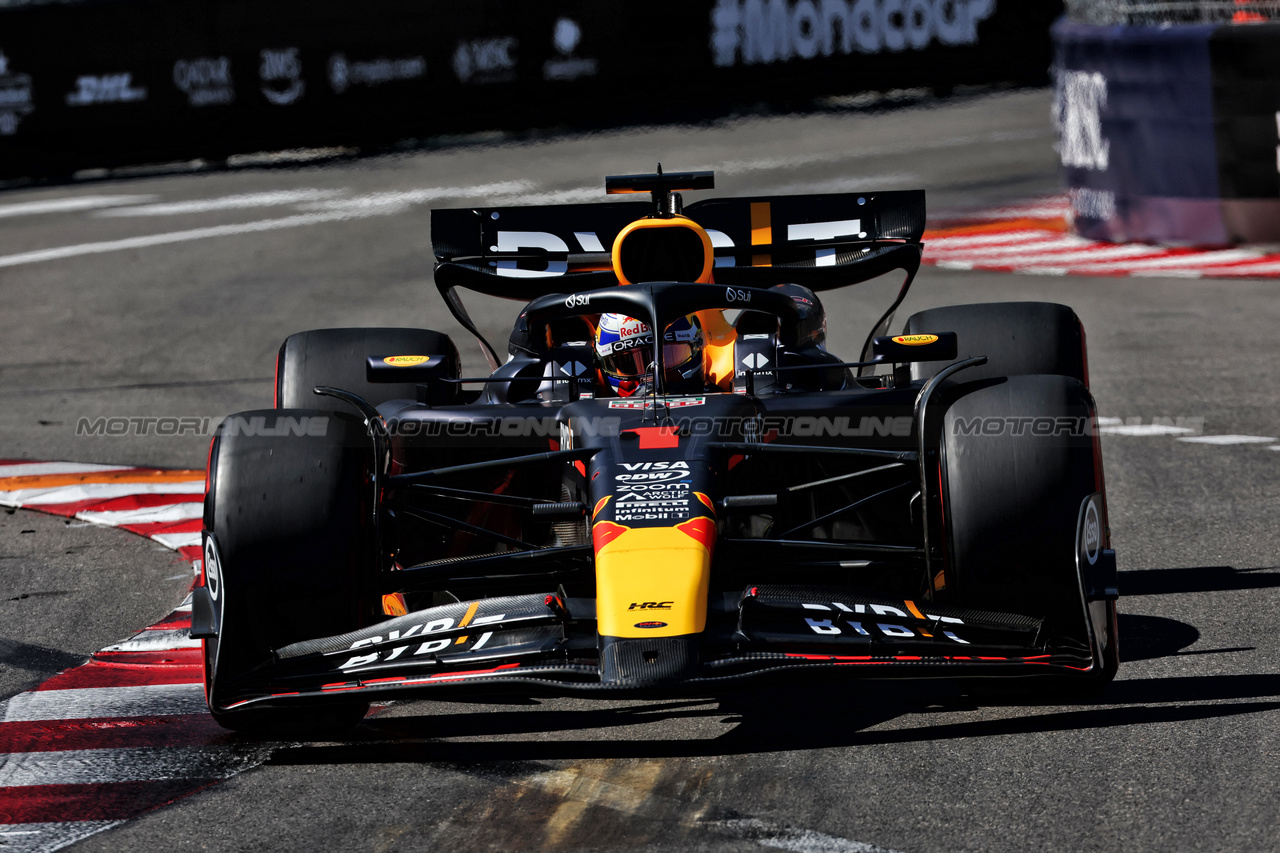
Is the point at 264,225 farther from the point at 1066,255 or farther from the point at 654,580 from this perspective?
the point at 654,580

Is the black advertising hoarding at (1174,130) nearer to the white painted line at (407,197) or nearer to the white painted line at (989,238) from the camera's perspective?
the white painted line at (989,238)

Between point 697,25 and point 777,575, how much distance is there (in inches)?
629

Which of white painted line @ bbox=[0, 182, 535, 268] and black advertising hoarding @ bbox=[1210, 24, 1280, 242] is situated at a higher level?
black advertising hoarding @ bbox=[1210, 24, 1280, 242]

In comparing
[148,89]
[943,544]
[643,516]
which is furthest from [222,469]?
[148,89]

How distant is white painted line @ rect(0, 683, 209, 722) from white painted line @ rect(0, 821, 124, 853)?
0.89 meters

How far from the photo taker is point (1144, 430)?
28.4 ft

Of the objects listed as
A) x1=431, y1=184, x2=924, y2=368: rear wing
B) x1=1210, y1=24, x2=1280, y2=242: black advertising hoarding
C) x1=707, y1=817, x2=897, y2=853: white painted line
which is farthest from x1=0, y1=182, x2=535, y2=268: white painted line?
x1=707, y1=817, x2=897, y2=853: white painted line

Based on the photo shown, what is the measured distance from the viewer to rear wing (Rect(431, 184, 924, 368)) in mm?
7379

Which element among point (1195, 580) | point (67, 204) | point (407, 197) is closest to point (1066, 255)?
point (407, 197)

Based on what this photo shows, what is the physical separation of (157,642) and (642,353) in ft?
6.43

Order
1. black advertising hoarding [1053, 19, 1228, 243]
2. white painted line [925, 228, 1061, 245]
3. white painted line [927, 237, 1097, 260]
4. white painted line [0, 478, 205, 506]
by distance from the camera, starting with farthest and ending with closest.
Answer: white painted line [925, 228, 1061, 245] → white painted line [927, 237, 1097, 260] → black advertising hoarding [1053, 19, 1228, 243] → white painted line [0, 478, 205, 506]

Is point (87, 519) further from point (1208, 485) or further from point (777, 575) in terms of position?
point (1208, 485)

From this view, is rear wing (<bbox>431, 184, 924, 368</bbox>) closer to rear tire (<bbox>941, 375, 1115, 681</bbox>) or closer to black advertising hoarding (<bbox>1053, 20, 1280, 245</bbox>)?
rear tire (<bbox>941, 375, 1115, 681</bbox>)

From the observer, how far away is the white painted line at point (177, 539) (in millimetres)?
7188
